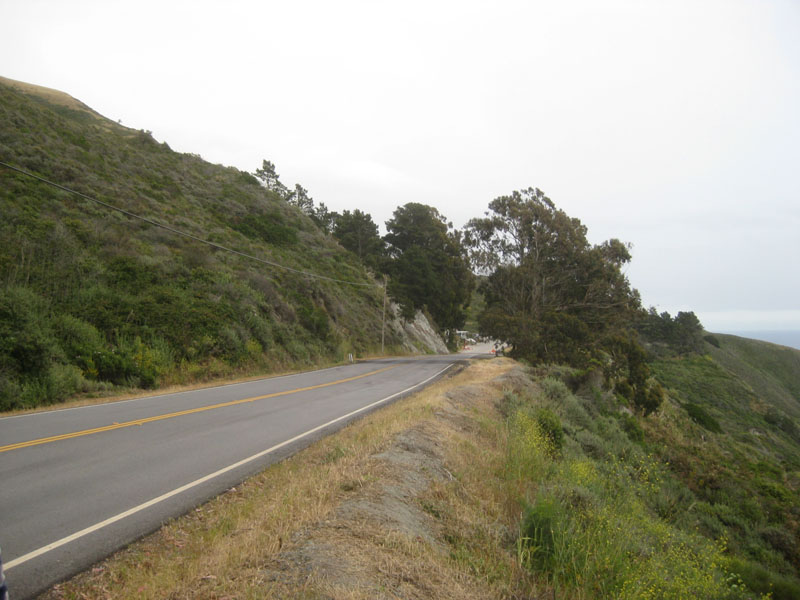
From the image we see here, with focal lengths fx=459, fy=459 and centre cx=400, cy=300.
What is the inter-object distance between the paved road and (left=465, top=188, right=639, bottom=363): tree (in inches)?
808

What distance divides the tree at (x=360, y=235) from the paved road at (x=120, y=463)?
48136mm

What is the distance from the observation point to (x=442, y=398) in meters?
11.5

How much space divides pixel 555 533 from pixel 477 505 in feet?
3.44

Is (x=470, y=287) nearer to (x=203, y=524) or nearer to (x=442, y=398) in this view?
(x=442, y=398)

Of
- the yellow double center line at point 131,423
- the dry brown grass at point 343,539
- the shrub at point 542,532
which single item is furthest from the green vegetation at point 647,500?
the yellow double center line at point 131,423

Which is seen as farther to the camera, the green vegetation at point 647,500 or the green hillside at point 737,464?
the green hillside at point 737,464

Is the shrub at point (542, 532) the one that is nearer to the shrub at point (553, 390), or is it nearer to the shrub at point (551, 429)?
the shrub at point (551, 429)

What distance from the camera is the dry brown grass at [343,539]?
10.6ft

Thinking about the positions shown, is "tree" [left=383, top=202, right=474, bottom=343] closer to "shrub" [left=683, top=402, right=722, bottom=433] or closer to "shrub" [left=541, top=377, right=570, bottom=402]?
"shrub" [left=683, top=402, right=722, bottom=433]

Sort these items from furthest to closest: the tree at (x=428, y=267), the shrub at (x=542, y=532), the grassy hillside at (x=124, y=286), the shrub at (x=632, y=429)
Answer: the tree at (x=428, y=267) < the shrub at (x=632, y=429) < the grassy hillside at (x=124, y=286) < the shrub at (x=542, y=532)

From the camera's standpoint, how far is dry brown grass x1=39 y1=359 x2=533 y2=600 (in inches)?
127

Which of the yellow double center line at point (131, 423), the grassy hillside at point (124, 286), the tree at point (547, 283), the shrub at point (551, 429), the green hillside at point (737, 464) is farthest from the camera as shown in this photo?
the tree at point (547, 283)

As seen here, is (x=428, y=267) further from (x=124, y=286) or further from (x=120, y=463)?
(x=120, y=463)

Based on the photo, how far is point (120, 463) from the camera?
Answer: 632 centimetres
